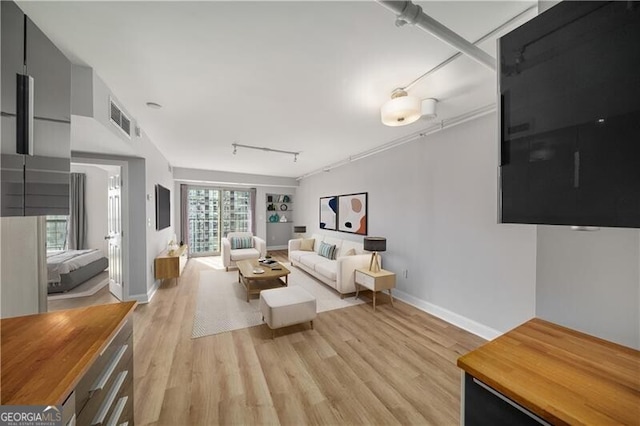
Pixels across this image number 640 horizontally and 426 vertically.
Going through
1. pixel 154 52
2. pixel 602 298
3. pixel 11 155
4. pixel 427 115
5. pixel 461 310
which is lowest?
pixel 461 310

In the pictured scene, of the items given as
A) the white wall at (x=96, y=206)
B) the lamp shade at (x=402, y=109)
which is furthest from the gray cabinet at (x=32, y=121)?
the white wall at (x=96, y=206)

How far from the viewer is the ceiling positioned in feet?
4.27

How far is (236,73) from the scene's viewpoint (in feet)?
6.07

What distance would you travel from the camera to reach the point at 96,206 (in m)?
5.48

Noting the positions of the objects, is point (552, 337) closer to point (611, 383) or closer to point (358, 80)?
point (611, 383)

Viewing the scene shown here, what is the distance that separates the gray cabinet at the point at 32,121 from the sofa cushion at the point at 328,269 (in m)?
3.20

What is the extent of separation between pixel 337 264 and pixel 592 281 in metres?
2.84

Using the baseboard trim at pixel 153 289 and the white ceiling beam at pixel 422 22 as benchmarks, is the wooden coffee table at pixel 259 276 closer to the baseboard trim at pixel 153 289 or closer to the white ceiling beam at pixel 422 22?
the baseboard trim at pixel 153 289

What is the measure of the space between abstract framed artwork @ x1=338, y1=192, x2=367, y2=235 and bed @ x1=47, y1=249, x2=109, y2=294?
4868mm

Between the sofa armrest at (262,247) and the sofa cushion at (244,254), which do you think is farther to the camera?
the sofa armrest at (262,247)

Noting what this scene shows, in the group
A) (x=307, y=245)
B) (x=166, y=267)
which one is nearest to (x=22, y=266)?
(x=166, y=267)

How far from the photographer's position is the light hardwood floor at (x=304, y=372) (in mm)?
1590

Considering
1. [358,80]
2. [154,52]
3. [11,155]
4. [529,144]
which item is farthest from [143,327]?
[529,144]

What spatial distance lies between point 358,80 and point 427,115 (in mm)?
842
